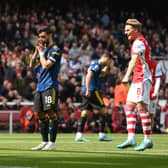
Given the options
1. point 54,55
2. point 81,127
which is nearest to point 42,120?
point 54,55

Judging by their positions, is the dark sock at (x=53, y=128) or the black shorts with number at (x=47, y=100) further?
the black shorts with number at (x=47, y=100)

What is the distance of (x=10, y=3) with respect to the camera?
31438 mm

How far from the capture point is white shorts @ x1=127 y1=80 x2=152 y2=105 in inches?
487

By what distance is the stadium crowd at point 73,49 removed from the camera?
79.9ft

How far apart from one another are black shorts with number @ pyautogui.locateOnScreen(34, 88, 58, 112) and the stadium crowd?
428 inches

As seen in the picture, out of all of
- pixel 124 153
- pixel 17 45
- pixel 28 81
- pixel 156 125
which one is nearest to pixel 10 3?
pixel 17 45

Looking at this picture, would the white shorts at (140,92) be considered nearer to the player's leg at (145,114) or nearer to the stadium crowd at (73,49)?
the player's leg at (145,114)

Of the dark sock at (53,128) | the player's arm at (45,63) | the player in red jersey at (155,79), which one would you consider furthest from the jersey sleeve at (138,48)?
the dark sock at (53,128)

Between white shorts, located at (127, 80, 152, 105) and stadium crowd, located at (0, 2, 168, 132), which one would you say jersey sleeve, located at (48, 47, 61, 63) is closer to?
white shorts, located at (127, 80, 152, 105)

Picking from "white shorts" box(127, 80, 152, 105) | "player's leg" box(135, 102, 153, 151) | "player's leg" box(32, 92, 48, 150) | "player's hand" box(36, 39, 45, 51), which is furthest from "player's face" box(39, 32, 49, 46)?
"player's leg" box(135, 102, 153, 151)

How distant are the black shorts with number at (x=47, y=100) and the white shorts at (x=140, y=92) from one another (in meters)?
1.34

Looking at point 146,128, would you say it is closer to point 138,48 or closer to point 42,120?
point 138,48

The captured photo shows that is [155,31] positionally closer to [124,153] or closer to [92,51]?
[92,51]

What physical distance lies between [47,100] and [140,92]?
64.2 inches
